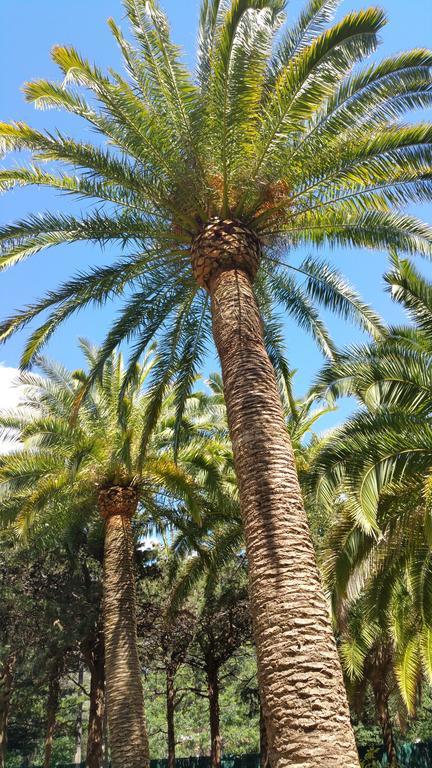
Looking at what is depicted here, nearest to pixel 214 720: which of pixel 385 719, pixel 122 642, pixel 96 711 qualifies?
pixel 96 711

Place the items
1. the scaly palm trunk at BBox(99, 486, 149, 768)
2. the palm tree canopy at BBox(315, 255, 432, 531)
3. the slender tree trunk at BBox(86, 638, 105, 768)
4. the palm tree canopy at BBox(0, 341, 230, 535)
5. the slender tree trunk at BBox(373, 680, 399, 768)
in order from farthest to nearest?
the slender tree trunk at BBox(373, 680, 399, 768)
the slender tree trunk at BBox(86, 638, 105, 768)
the palm tree canopy at BBox(0, 341, 230, 535)
the scaly palm trunk at BBox(99, 486, 149, 768)
the palm tree canopy at BBox(315, 255, 432, 531)

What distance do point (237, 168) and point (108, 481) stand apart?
7.92m

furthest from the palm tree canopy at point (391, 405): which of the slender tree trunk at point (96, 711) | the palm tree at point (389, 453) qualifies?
the slender tree trunk at point (96, 711)

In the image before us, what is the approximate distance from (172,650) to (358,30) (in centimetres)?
1942

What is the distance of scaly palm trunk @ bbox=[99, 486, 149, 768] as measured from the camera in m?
10.7

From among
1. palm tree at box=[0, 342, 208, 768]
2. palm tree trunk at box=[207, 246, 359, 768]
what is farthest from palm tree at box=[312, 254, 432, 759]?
palm tree at box=[0, 342, 208, 768]

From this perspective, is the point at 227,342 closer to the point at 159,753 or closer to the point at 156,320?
the point at 156,320

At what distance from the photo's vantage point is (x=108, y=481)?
45.9 ft

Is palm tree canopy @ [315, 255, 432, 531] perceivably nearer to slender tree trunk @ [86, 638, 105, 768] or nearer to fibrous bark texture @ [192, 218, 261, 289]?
fibrous bark texture @ [192, 218, 261, 289]

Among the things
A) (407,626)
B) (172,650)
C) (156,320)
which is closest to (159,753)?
(172,650)

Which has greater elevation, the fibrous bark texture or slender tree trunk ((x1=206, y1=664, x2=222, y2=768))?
the fibrous bark texture

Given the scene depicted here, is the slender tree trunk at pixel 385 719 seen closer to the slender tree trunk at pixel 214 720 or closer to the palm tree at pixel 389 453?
the slender tree trunk at pixel 214 720

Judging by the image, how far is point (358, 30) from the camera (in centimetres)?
726

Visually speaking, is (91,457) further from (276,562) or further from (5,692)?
(5,692)
